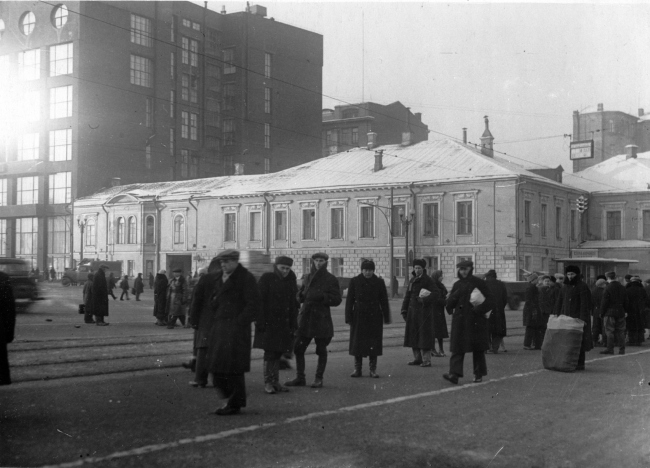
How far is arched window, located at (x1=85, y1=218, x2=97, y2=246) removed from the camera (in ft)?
153

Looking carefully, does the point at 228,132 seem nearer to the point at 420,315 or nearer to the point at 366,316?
the point at 420,315

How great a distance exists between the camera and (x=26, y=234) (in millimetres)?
17094

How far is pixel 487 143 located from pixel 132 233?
23426mm

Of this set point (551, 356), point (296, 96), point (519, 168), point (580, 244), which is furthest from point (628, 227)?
point (551, 356)

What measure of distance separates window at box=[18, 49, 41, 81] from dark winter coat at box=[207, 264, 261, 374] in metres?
9.17

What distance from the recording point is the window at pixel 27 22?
55.3 ft

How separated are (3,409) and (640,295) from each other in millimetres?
14074

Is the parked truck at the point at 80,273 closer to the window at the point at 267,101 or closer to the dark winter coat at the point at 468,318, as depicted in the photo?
the dark winter coat at the point at 468,318

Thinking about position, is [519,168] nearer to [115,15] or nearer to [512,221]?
[512,221]

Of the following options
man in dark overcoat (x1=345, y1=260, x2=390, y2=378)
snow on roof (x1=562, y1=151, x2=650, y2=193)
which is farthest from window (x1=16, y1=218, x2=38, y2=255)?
snow on roof (x1=562, y1=151, x2=650, y2=193)

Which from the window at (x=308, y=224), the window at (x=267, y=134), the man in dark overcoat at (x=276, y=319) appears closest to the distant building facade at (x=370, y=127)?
the window at (x=267, y=134)

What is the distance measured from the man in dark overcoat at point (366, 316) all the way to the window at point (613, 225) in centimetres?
4898

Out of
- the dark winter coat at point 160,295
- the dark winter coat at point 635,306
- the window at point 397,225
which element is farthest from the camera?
the window at point 397,225

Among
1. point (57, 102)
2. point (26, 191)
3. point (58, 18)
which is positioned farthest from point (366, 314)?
point (57, 102)
